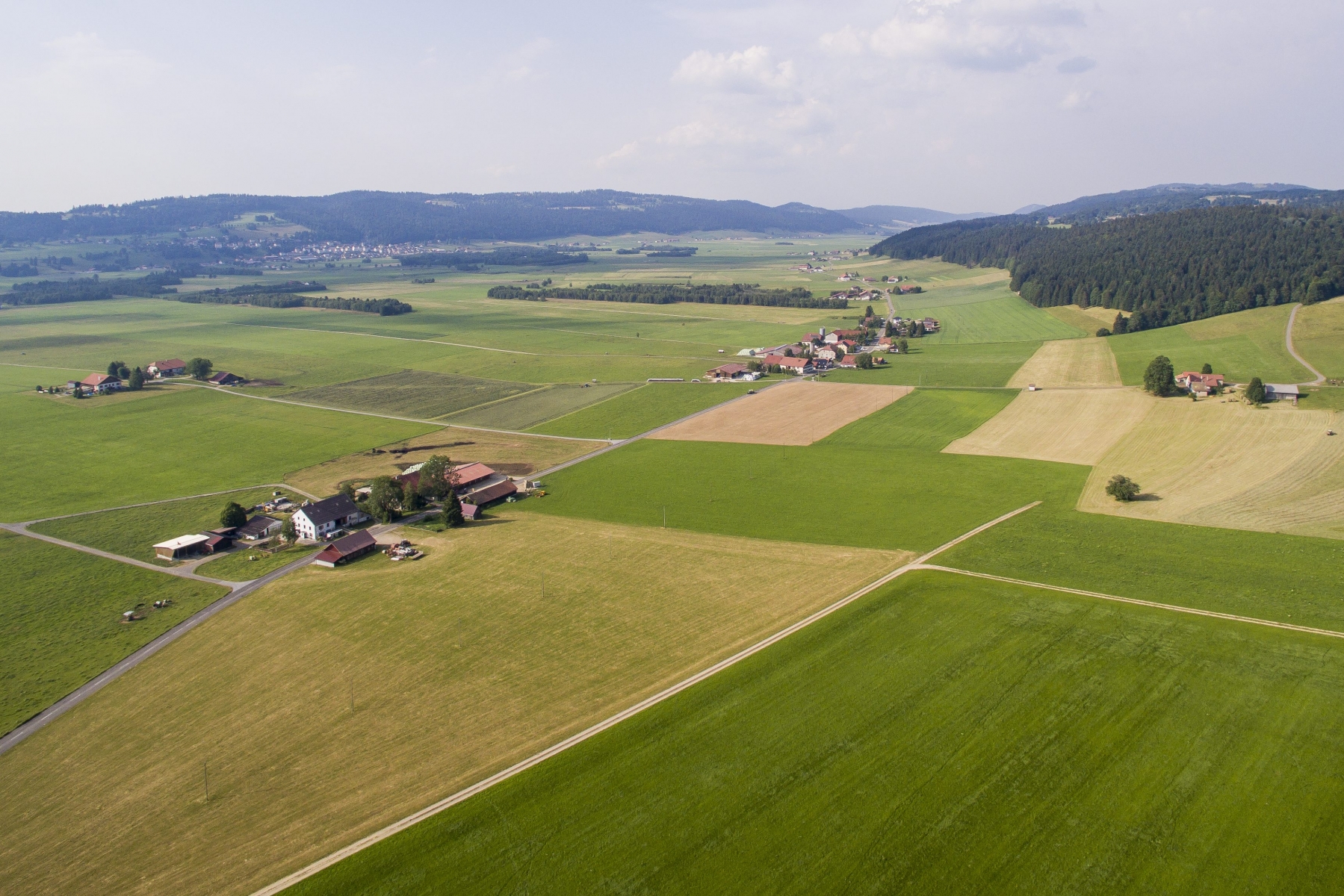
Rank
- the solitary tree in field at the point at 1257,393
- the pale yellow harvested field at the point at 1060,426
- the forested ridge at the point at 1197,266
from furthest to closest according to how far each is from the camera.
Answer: the forested ridge at the point at 1197,266, the solitary tree in field at the point at 1257,393, the pale yellow harvested field at the point at 1060,426

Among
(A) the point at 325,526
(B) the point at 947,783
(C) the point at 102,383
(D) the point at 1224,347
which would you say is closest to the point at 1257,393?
(D) the point at 1224,347

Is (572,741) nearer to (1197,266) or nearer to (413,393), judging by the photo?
(413,393)

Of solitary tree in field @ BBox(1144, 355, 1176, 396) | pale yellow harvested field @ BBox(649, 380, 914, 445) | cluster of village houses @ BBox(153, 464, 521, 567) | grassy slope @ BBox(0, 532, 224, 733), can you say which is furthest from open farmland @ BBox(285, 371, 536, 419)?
solitary tree in field @ BBox(1144, 355, 1176, 396)

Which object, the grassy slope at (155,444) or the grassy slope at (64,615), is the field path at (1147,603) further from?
the grassy slope at (155,444)

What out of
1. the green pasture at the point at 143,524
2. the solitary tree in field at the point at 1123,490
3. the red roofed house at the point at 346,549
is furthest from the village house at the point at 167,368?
the solitary tree in field at the point at 1123,490

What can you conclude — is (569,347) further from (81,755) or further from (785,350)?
Answer: (81,755)

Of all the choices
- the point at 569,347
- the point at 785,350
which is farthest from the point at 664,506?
the point at 569,347
